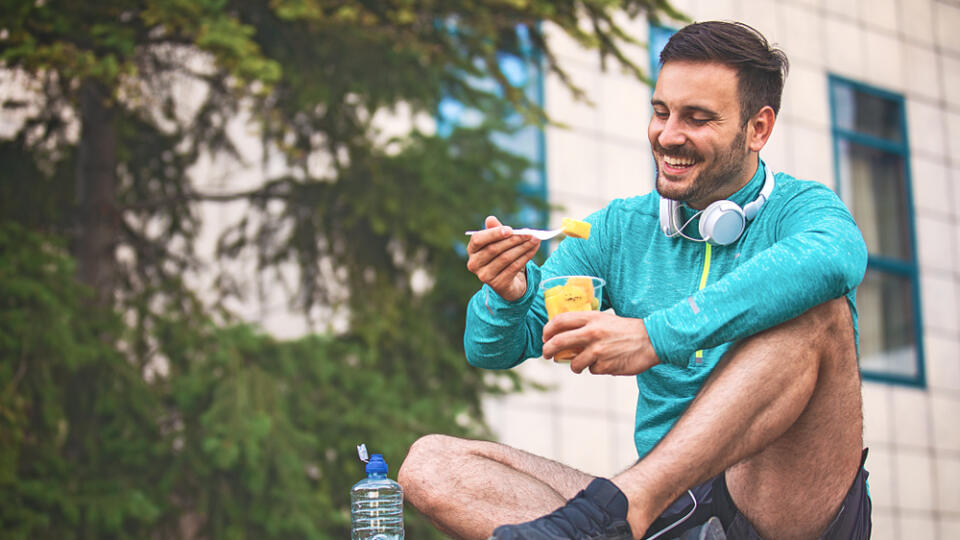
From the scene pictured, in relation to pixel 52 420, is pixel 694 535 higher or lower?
lower

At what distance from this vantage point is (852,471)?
2770mm

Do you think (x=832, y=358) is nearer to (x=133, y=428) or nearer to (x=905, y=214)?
(x=133, y=428)

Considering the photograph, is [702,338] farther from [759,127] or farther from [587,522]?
[759,127]

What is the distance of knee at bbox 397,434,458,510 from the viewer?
271cm

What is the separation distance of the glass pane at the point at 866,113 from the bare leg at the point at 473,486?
43.2ft

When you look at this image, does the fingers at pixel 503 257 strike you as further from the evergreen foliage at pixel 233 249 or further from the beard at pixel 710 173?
the evergreen foliage at pixel 233 249

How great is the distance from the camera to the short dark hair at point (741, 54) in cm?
300

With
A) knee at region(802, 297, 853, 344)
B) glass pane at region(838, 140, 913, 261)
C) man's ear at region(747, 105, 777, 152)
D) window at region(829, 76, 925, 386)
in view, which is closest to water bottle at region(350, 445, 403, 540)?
knee at region(802, 297, 853, 344)

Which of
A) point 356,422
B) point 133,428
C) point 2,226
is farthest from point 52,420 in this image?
point 356,422

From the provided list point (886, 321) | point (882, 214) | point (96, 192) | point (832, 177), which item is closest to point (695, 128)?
point (96, 192)

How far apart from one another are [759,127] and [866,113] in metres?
13.0

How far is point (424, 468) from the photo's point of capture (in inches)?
108

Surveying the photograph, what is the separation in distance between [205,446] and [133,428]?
524 mm

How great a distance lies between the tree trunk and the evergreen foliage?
1 cm
